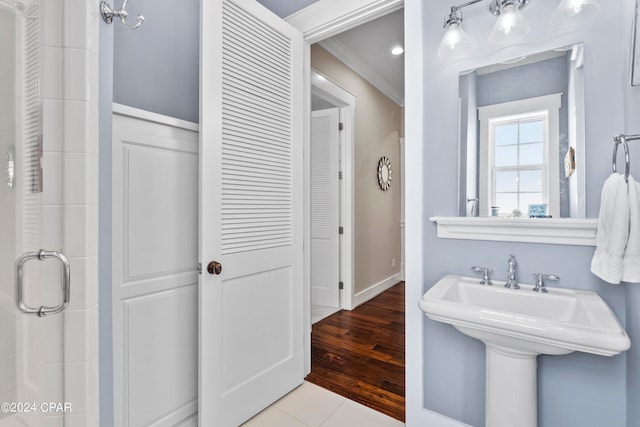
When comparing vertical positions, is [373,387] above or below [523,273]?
below

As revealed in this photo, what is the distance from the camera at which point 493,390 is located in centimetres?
125

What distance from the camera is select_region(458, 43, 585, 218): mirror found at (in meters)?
1.30

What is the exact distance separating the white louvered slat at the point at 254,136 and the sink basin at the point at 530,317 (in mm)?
976

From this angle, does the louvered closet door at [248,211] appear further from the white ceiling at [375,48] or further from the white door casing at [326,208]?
the white door casing at [326,208]

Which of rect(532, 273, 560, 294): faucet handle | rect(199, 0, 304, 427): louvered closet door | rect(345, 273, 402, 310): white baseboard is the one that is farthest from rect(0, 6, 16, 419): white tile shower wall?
rect(345, 273, 402, 310): white baseboard

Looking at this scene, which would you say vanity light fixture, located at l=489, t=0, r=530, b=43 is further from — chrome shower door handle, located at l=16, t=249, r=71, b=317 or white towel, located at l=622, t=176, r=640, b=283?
chrome shower door handle, located at l=16, t=249, r=71, b=317

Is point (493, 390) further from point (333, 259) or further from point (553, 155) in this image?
point (333, 259)

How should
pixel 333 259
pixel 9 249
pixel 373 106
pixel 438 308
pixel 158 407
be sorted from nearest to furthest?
pixel 9 249, pixel 438 308, pixel 158 407, pixel 333 259, pixel 373 106

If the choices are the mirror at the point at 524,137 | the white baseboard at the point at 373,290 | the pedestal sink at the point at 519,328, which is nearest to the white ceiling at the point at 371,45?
the mirror at the point at 524,137

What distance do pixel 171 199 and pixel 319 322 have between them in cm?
222

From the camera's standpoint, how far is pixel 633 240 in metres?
1.02

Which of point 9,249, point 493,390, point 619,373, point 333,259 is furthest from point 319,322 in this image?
point 9,249

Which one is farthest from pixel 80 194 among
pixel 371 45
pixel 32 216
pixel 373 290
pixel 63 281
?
pixel 373 290

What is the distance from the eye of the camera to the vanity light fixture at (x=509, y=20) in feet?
4.40
